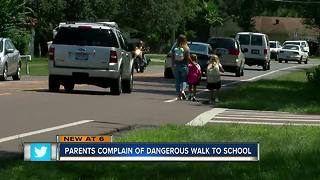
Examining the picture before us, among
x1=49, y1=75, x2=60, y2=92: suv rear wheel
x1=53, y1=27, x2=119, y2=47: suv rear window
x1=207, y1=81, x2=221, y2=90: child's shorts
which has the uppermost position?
x1=53, y1=27, x2=119, y2=47: suv rear window

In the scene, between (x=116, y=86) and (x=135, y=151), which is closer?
(x=135, y=151)

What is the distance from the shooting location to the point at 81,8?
60.7 m

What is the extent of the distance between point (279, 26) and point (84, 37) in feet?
329

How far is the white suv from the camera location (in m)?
21.7

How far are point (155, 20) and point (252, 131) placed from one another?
208 feet

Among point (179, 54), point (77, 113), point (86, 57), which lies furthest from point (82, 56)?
point (77, 113)

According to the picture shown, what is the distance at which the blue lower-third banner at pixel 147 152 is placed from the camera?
7375 millimetres

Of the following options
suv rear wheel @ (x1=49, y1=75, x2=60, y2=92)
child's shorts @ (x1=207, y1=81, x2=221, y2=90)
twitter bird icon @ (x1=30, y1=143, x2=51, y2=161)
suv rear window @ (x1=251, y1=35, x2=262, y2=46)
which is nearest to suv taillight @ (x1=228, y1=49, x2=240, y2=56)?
suv rear window @ (x1=251, y1=35, x2=262, y2=46)

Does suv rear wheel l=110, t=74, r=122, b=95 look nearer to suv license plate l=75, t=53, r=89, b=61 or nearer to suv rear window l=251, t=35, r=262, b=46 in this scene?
suv license plate l=75, t=53, r=89, b=61

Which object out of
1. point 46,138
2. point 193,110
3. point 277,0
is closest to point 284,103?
point 193,110

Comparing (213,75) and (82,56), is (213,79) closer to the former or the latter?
(213,75)

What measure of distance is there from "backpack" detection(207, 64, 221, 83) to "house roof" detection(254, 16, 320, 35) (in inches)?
3804

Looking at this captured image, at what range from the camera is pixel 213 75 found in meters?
21.5

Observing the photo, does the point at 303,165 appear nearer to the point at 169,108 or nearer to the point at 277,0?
the point at 169,108
